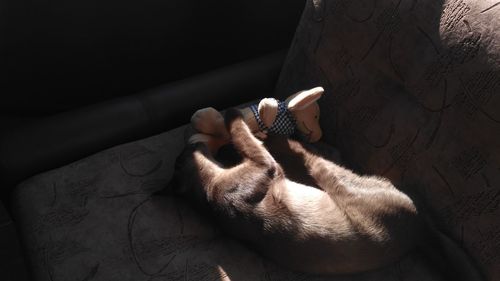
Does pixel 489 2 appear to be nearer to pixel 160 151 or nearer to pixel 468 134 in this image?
pixel 468 134

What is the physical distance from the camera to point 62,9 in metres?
1.65

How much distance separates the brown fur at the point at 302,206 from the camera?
4.20ft

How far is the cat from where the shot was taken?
1281 mm

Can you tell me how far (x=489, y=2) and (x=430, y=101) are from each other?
0.30 metres

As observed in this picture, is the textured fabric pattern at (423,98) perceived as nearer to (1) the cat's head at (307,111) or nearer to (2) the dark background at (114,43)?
(1) the cat's head at (307,111)

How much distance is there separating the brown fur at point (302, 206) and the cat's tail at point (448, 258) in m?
0.05

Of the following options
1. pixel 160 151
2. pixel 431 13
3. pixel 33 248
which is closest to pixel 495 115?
pixel 431 13

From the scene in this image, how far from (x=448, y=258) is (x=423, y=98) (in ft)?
1.55

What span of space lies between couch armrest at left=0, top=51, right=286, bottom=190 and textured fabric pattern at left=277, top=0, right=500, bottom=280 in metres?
0.35

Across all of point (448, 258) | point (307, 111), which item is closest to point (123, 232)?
point (307, 111)

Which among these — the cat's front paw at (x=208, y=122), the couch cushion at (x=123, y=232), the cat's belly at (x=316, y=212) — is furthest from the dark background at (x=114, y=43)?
the cat's belly at (x=316, y=212)

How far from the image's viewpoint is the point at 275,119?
1558mm

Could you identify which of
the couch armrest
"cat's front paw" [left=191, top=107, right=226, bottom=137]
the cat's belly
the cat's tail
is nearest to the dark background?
the couch armrest

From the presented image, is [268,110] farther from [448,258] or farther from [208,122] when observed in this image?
[448,258]
